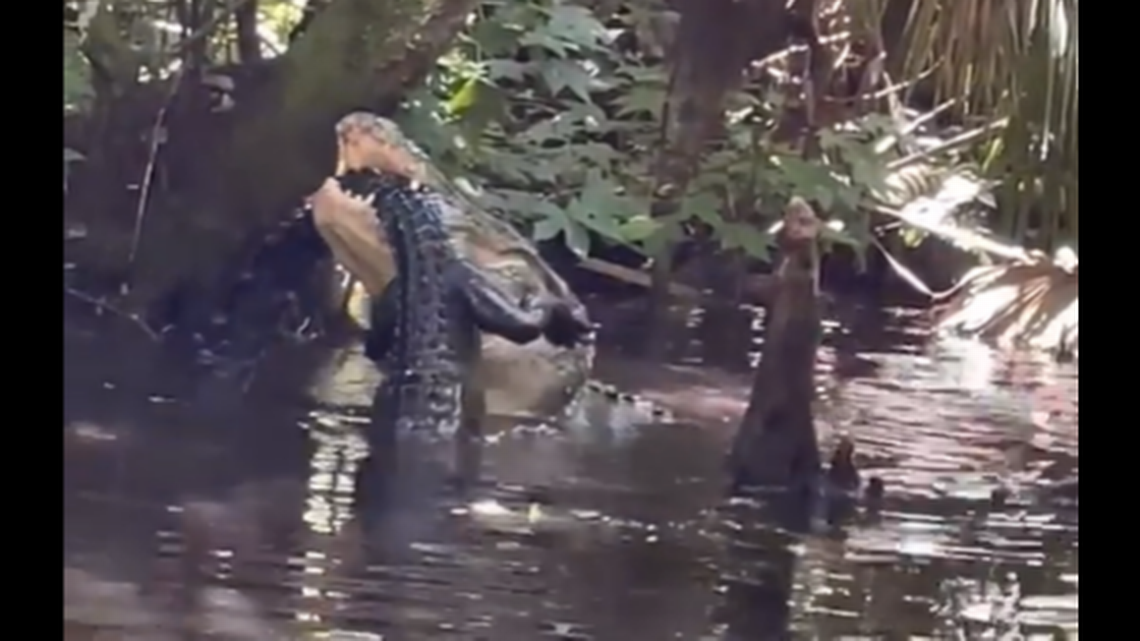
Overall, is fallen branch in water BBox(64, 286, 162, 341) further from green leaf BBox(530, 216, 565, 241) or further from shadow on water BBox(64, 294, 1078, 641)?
green leaf BBox(530, 216, 565, 241)

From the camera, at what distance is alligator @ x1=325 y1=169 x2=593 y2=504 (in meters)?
1.29

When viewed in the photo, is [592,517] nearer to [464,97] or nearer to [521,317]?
[521,317]

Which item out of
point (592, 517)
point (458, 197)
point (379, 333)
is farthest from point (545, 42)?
point (592, 517)

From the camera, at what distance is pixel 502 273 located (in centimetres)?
130

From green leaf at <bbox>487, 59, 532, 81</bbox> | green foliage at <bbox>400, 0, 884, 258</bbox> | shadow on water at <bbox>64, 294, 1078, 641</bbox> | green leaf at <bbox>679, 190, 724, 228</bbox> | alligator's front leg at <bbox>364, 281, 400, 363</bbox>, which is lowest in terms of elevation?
shadow on water at <bbox>64, 294, 1078, 641</bbox>

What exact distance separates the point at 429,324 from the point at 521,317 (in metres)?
0.07

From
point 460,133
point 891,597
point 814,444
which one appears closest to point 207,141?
point 460,133

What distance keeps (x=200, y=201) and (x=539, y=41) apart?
273mm

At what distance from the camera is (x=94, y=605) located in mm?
1239

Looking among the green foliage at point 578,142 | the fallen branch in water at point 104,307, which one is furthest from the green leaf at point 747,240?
the fallen branch in water at point 104,307

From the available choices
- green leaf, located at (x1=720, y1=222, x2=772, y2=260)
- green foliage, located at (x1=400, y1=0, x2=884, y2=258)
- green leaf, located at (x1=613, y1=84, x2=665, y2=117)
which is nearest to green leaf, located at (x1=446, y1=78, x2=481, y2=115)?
green foliage, located at (x1=400, y1=0, x2=884, y2=258)

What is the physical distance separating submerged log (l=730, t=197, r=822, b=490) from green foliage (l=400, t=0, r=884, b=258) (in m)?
0.02

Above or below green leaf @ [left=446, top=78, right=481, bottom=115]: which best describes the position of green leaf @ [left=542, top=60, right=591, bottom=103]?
above

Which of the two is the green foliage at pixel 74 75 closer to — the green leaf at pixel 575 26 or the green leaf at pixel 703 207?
the green leaf at pixel 575 26
